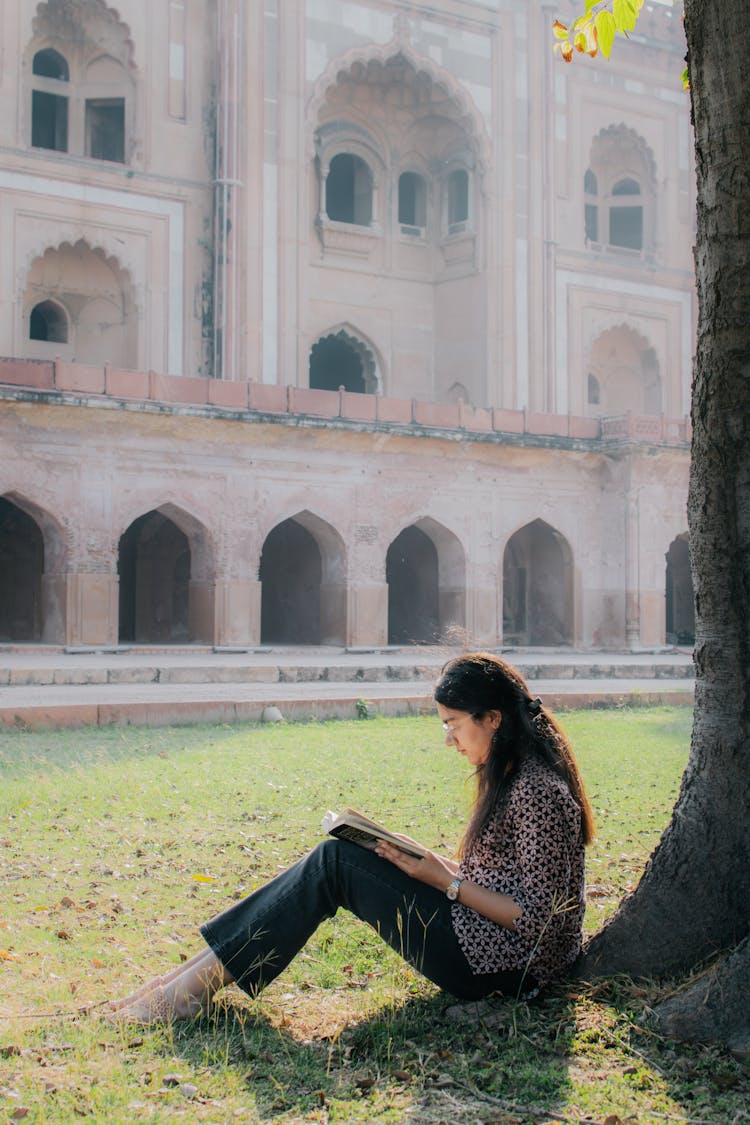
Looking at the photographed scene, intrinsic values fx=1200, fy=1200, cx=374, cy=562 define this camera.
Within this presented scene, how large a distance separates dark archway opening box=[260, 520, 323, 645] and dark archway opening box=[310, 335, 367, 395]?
5.49m

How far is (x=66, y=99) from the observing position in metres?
22.0

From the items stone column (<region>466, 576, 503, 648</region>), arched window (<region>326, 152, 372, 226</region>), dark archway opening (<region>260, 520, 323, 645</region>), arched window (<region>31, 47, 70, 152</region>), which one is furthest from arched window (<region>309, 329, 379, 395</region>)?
stone column (<region>466, 576, 503, 648</region>)

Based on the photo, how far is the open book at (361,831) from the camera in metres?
3.04

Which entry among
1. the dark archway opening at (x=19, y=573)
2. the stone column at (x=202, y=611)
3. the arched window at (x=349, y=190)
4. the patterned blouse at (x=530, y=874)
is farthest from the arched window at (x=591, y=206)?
the patterned blouse at (x=530, y=874)

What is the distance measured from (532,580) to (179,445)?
7.43 m

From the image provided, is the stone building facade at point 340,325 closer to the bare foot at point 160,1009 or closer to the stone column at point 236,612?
the stone column at point 236,612

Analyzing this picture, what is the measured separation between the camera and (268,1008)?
3236 mm

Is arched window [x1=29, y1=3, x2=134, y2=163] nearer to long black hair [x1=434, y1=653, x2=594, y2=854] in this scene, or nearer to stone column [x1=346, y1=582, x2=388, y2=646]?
stone column [x1=346, y1=582, x2=388, y2=646]

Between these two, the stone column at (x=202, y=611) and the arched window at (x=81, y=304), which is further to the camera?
the arched window at (x=81, y=304)

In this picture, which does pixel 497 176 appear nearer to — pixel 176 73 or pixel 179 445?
pixel 176 73

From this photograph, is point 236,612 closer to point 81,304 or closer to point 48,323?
point 81,304

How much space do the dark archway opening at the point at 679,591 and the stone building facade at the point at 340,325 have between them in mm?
130

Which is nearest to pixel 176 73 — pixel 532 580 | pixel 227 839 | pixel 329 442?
pixel 329 442

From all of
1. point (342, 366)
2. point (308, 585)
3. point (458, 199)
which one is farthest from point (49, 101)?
point (308, 585)
